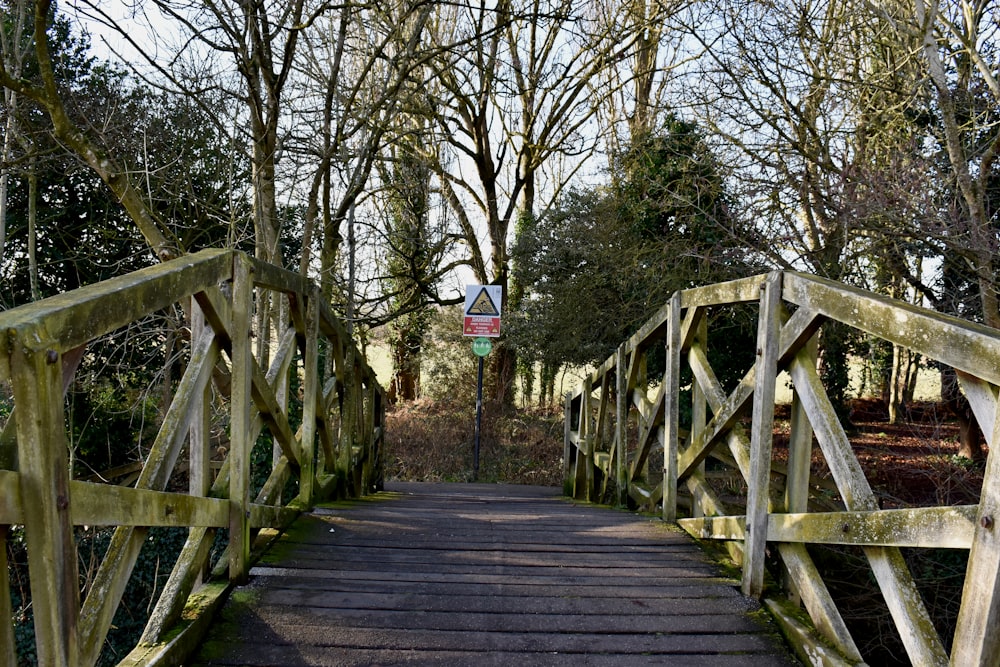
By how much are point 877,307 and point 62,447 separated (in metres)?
2.03

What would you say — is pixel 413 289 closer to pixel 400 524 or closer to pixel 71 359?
pixel 400 524

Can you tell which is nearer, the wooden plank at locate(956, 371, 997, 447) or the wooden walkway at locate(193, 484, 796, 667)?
the wooden plank at locate(956, 371, 997, 447)

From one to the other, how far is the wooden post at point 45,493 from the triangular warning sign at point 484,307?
32.2 ft

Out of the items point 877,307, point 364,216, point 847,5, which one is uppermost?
point 847,5

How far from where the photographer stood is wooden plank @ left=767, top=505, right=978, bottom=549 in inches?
67.2

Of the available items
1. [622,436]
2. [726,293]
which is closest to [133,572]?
[622,436]

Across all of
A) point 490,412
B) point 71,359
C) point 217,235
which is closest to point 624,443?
point 71,359

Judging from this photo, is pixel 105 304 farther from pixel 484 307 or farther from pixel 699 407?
pixel 484 307

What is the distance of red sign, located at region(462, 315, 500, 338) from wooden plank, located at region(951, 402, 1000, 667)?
9.61m

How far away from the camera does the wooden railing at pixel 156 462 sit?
143 cm

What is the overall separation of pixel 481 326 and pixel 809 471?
8.72m

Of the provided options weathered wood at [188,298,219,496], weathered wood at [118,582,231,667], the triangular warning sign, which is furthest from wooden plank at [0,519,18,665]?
the triangular warning sign

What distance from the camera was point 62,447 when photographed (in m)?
1.50

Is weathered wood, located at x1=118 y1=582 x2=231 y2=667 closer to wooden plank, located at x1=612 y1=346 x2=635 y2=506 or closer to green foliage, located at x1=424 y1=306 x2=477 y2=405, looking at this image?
wooden plank, located at x1=612 y1=346 x2=635 y2=506
